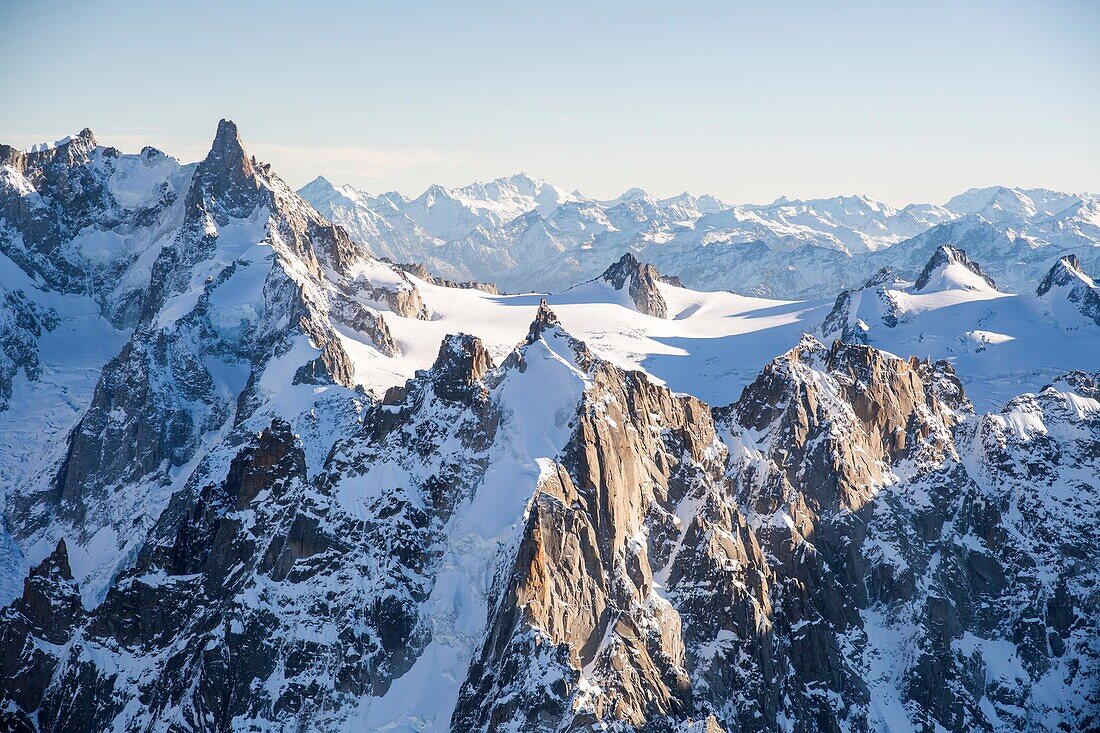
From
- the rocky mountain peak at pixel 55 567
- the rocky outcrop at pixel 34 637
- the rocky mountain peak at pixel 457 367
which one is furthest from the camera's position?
the rocky mountain peak at pixel 457 367

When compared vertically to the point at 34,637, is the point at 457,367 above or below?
above

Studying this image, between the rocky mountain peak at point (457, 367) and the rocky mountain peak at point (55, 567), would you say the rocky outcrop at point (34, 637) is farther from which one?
the rocky mountain peak at point (457, 367)

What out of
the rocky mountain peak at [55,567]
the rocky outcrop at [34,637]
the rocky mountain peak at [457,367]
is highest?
the rocky mountain peak at [457,367]

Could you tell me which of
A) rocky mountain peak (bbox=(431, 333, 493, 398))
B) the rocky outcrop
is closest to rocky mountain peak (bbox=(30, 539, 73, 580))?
the rocky outcrop

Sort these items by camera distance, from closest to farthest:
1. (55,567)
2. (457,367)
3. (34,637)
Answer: (34,637) < (55,567) < (457,367)

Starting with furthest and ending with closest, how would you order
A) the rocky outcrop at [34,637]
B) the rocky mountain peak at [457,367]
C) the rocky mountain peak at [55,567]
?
the rocky mountain peak at [457,367]
the rocky mountain peak at [55,567]
the rocky outcrop at [34,637]

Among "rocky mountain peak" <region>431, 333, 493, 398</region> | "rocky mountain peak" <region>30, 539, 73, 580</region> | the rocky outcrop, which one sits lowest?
the rocky outcrop

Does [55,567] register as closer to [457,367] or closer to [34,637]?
[34,637]

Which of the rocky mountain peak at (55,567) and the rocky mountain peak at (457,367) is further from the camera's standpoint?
the rocky mountain peak at (457,367)

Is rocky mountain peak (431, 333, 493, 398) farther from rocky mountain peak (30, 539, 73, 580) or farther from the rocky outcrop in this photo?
the rocky outcrop

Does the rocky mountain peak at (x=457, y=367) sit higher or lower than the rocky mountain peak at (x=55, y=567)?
higher

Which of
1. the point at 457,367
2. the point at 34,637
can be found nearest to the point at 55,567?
the point at 34,637

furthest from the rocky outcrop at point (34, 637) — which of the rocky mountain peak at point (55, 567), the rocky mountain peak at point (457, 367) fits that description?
the rocky mountain peak at point (457, 367)
